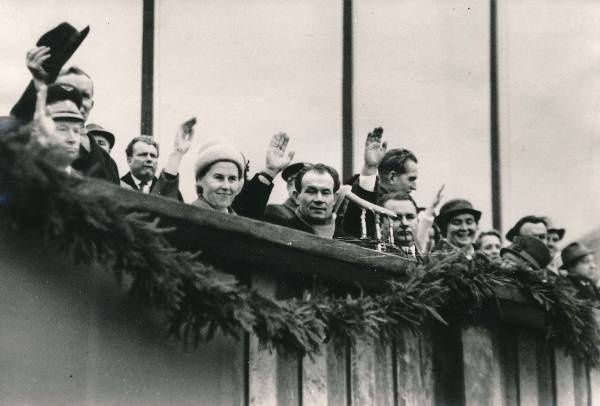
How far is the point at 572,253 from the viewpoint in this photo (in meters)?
7.62

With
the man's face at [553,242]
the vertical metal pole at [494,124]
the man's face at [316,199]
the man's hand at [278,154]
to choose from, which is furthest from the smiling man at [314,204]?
the vertical metal pole at [494,124]

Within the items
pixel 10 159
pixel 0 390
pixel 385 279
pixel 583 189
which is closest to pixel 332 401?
pixel 385 279

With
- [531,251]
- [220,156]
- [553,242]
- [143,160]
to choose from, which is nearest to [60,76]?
[220,156]

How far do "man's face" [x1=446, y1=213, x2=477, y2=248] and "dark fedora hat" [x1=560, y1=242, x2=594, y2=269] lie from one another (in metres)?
0.72

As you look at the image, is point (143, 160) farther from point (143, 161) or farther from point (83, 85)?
point (83, 85)

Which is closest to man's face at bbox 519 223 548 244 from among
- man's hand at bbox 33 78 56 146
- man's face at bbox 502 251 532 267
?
man's face at bbox 502 251 532 267

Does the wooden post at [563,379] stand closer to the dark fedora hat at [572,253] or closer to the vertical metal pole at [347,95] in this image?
the dark fedora hat at [572,253]

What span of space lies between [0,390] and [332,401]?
1.40 meters

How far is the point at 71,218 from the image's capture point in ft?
13.6

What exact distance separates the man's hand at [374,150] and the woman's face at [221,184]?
1319mm

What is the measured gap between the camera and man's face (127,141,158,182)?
6637mm

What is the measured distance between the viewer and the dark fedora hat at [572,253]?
24.9ft

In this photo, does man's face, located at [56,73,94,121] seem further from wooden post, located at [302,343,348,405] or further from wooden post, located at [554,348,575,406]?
wooden post, located at [554,348,575,406]

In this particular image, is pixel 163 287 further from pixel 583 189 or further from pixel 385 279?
pixel 583 189
